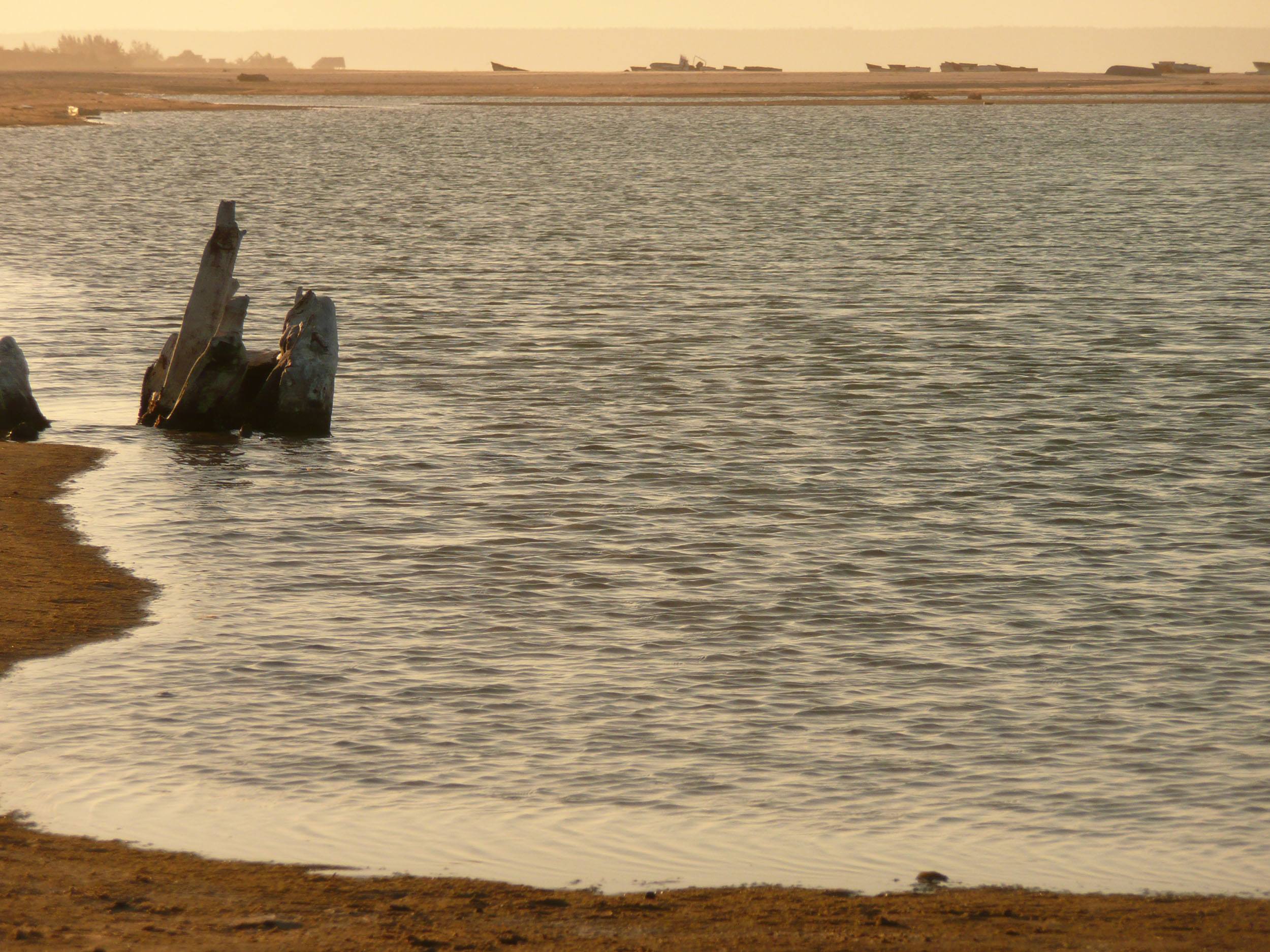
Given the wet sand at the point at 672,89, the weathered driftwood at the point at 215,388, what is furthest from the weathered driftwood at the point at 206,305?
the wet sand at the point at 672,89

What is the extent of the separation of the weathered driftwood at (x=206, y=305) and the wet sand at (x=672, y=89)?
111 m

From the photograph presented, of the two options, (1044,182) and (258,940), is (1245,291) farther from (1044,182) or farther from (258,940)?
(1044,182)

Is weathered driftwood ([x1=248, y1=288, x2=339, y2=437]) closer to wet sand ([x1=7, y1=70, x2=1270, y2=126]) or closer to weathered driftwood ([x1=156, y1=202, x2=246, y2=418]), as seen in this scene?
weathered driftwood ([x1=156, y1=202, x2=246, y2=418])

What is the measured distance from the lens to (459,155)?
290 feet

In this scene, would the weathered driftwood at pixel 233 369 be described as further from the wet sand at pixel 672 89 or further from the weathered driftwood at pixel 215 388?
the wet sand at pixel 672 89

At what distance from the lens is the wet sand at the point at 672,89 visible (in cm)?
14075

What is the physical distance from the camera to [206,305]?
19.7 m

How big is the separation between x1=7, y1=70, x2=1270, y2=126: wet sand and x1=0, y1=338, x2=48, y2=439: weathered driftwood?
4382 inches

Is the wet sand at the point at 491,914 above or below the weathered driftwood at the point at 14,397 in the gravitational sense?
below

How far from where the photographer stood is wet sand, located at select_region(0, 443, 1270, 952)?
7.23 metres

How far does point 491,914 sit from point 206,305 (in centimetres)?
1352

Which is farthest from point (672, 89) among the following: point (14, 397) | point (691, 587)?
point (691, 587)

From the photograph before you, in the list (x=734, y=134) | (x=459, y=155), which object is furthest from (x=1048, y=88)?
(x=459, y=155)

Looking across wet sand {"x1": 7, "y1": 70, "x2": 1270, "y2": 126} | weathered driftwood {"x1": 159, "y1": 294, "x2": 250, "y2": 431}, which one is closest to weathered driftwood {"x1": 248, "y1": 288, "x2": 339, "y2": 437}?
weathered driftwood {"x1": 159, "y1": 294, "x2": 250, "y2": 431}
